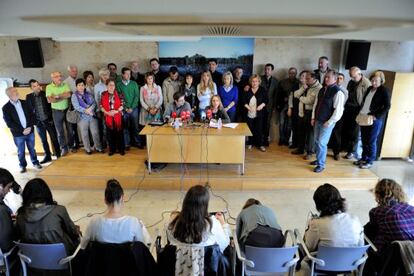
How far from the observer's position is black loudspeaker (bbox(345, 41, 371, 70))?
5562 millimetres

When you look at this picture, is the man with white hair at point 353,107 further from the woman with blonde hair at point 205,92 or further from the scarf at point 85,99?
the scarf at point 85,99

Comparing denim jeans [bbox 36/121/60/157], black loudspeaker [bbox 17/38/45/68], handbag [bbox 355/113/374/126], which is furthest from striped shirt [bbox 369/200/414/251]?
black loudspeaker [bbox 17/38/45/68]

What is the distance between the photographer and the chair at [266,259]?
2277 mm

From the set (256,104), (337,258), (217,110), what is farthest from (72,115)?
(337,258)

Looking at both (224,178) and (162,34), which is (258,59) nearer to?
(224,178)

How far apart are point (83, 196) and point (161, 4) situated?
461cm

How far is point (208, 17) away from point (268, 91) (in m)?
5.69

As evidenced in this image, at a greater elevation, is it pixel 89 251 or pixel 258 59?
pixel 258 59

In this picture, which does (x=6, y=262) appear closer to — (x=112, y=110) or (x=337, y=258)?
(x=337, y=258)

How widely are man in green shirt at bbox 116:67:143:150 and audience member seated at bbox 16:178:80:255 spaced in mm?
3197

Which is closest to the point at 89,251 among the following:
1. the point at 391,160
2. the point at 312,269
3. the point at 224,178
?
the point at 312,269

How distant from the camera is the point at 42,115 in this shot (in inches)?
210

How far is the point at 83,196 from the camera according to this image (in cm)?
457

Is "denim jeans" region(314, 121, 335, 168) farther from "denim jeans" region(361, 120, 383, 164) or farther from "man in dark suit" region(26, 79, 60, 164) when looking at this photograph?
"man in dark suit" region(26, 79, 60, 164)
